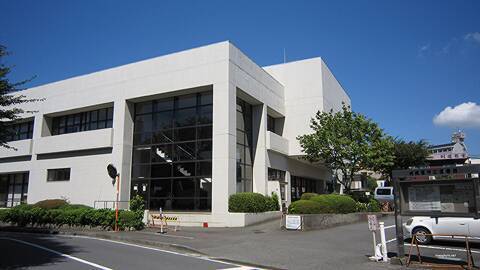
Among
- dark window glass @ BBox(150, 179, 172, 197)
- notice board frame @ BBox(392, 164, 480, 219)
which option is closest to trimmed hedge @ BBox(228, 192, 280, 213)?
dark window glass @ BBox(150, 179, 172, 197)

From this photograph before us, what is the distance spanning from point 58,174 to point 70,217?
1058cm

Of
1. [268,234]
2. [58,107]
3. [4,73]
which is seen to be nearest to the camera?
[4,73]

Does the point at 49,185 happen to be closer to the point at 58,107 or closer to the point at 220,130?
the point at 58,107

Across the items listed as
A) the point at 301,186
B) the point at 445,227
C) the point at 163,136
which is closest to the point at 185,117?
the point at 163,136

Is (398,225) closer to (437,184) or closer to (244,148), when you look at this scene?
(437,184)

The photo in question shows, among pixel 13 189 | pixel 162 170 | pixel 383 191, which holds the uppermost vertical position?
pixel 162 170

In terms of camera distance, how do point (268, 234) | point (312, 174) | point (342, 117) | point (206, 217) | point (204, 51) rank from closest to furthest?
point (268, 234)
point (206, 217)
point (204, 51)
point (342, 117)
point (312, 174)

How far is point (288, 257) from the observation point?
41.2 feet

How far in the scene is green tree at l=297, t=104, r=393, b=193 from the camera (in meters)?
29.0

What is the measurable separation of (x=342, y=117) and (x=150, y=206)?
15.8 meters

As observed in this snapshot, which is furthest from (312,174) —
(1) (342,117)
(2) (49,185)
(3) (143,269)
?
(3) (143,269)

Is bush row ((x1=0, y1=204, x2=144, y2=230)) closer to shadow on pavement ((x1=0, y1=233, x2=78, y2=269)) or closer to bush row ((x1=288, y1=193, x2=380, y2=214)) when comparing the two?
shadow on pavement ((x1=0, y1=233, x2=78, y2=269))

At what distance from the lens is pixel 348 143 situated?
29.0 meters

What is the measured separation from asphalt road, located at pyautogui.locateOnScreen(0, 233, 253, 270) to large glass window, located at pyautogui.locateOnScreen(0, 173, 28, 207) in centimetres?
Answer: 2245
